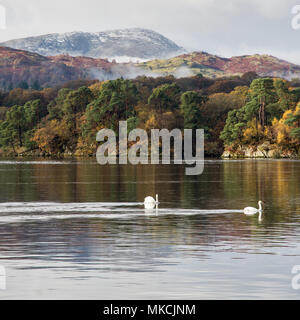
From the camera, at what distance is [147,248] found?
22672 millimetres

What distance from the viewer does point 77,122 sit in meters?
184

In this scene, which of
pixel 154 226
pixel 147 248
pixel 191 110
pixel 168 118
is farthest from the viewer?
pixel 168 118

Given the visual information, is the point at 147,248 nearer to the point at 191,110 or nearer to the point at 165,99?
the point at 191,110

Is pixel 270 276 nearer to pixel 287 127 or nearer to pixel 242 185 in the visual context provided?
pixel 242 185

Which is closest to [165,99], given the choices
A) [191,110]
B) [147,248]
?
[191,110]

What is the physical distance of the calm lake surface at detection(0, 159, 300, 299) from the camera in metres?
16.5

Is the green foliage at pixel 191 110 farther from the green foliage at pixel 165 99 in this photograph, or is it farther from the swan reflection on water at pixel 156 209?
the swan reflection on water at pixel 156 209

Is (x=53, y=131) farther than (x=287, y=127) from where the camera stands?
Yes

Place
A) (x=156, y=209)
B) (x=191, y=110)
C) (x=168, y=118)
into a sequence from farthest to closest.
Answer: (x=168, y=118)
(x=191, y=110)
(x=156, y=209)

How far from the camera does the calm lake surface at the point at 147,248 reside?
16516 mm

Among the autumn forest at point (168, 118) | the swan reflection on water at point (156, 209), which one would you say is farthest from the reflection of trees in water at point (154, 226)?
the autumn forest at point (168, 118)
